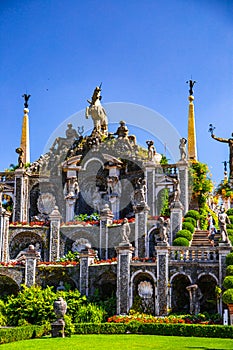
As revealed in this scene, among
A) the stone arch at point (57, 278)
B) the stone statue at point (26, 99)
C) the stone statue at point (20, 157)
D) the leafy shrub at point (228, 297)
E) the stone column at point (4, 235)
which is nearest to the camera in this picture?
the leafy shrub at point (228, 297)

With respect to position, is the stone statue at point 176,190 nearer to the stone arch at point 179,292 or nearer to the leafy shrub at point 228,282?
the stone arch at point 179,292

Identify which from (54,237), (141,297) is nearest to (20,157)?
(54,237)

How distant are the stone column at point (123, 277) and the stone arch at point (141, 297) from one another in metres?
0.27

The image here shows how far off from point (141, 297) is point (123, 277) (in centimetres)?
144

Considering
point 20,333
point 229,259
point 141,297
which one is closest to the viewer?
point 20,333

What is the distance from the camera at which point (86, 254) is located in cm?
3947

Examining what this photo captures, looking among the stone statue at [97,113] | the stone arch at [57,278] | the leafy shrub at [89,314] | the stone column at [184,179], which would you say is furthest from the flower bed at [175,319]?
the stone statue at [97,113]

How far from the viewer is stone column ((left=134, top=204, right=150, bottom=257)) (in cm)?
4347

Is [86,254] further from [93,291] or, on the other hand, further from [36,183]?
[36,183]

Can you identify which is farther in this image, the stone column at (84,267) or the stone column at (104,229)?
the stone column at (104,229)

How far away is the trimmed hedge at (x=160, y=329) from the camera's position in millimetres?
29297

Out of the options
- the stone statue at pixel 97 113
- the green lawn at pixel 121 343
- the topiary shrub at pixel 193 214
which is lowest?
the green lawn at pixel 121 343

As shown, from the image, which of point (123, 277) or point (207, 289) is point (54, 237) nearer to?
point (123, 277)

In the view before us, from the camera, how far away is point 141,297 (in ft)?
123
